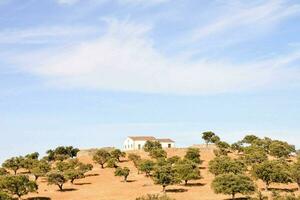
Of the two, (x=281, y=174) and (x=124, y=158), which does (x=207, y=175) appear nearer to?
(x=281, y=174)

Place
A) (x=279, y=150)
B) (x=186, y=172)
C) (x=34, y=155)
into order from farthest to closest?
(x=34, y=155), (x=279, y=150), (x=186, y=172)

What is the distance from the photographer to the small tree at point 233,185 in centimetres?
10378

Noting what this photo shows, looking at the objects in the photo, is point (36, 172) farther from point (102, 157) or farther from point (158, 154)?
point (158, 154)

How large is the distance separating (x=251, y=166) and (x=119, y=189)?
143ft

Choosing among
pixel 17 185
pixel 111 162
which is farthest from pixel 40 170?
pixel 17 185

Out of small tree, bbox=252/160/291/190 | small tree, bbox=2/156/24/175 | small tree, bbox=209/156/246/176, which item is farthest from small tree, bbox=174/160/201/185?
small tree, bbox=2/156/24/175

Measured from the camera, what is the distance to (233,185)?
342 feet

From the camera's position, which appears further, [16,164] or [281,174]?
[16,164]

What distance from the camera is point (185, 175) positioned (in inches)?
4914

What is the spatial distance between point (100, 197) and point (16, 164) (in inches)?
2207

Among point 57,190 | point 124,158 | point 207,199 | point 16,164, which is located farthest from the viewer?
point 124,158

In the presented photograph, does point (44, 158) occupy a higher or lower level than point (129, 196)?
higher

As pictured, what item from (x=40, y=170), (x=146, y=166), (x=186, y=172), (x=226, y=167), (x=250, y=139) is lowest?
(x=186, y=172)

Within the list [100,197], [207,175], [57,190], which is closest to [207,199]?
[100,197]
